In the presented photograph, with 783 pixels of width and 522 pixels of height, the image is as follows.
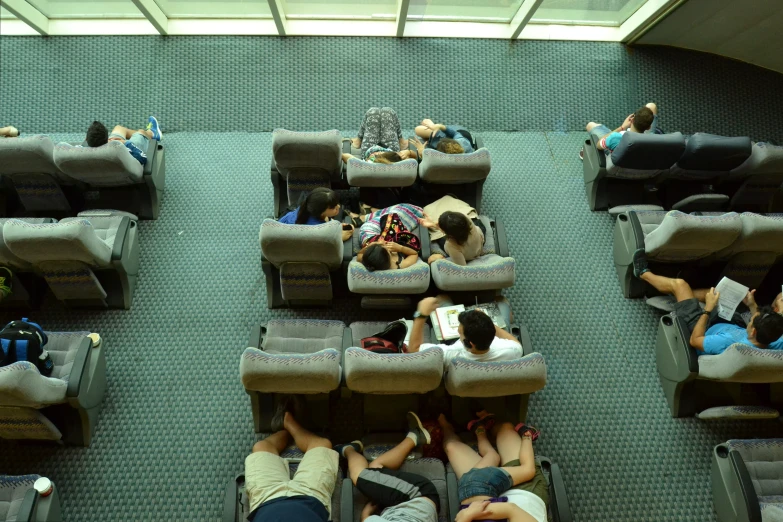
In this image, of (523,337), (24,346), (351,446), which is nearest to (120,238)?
(24,346)

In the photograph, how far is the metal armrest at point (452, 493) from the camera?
2303mm

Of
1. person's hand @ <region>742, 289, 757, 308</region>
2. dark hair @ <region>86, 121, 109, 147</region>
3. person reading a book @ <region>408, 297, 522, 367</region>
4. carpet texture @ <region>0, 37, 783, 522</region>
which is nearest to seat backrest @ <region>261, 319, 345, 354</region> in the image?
carpet texture @ <region>0, 37, 783, 522</region>

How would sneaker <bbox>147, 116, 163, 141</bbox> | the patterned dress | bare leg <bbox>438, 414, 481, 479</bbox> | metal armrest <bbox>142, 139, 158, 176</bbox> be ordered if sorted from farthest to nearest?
sneaker <bbox>147, 116, 163, 141</bbox>, the patterned dress, metal armrest <bbox>142, 139, 158, 176</bbox>, bare leg <bbox>438, 414, 481, 479</bbox>

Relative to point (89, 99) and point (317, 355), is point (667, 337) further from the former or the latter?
point (89, 99)

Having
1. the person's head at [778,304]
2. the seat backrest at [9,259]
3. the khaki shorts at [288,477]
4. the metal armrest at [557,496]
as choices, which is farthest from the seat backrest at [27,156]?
the person's head at [778,304]

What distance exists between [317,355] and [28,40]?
360 centimetres

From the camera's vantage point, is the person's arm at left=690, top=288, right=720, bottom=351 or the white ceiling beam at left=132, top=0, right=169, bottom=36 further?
the white ceiling beam at left=132, top=0, right=169, bottom=36

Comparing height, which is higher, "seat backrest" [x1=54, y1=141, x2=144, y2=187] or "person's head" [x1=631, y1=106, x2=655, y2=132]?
"person's head" [x1=631, y1=106, x2=655, y2=132]

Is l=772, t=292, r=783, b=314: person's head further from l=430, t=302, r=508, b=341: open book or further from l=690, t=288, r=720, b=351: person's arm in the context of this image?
l=430, t=302, r=508, b=341: open book

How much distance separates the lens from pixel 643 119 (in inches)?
138

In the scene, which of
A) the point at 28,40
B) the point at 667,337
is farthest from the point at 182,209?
the point at 667,337

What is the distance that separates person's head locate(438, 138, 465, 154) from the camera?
328cm

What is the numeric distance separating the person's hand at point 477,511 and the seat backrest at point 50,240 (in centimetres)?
208

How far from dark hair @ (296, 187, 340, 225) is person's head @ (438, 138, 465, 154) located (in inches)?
29.3
